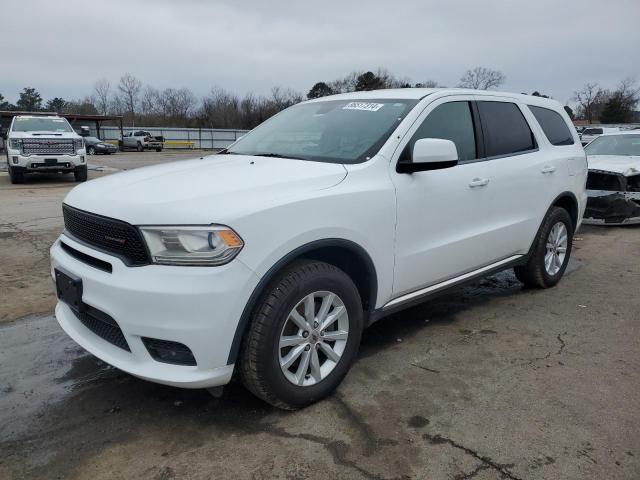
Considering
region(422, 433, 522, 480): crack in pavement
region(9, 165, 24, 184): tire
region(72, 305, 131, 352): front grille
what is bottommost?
region(422, 433, 522, 480): crack in pavement

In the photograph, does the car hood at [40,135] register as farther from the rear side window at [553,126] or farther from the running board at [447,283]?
the running board at [447,283]

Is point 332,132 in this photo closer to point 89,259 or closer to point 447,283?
point 447,283

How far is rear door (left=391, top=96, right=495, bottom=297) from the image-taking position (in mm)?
3287

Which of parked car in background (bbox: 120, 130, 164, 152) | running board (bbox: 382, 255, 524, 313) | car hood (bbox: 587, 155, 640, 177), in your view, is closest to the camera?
running board (bbox: 382, 255, 524, 313)

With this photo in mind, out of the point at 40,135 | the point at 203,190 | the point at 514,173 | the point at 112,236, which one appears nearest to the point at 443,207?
the point at 514,173

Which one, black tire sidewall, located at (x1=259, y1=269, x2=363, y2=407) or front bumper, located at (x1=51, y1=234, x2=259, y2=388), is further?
black tire sidewall, located at (x1=259, y1=269, x2=363, y2=407)

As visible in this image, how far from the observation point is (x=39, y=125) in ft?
47.7

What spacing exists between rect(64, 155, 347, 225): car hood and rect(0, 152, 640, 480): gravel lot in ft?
3.65

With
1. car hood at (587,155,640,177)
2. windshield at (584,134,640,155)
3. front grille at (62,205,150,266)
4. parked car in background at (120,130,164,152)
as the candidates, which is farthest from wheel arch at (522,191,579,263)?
parked car in background at (120,130,164,152)

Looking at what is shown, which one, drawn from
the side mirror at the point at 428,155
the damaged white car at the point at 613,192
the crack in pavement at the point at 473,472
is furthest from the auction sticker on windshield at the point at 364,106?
the damaged white car at the point at 613,192

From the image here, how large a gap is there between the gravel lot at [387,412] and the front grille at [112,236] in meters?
0.93

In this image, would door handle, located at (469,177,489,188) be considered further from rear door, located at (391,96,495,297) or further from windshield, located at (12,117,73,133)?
windshield, located at (12,117,73,133)

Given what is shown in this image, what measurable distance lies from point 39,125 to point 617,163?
46.6ft

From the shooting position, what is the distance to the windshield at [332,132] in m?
3.34
